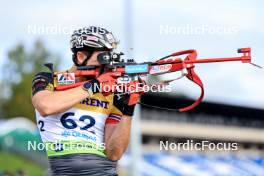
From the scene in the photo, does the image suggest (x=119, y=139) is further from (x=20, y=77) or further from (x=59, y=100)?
(x=20, y=77)

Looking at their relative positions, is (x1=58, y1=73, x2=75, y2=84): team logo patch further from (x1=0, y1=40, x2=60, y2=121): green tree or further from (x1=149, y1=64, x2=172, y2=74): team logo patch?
(x1=0, y1=40, x2=60, y2=121): green tree

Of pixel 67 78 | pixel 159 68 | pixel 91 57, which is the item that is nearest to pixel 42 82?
pixel 67 78

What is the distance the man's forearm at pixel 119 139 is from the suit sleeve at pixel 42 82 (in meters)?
0.61

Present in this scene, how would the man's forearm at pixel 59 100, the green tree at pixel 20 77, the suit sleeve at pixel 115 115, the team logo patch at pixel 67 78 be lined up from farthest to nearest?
the green tree at pixel 20 77
the suit sleeve at pixel 115 115
the team logo patch at pixel 67 78
the man's forearm at pixel 59 100

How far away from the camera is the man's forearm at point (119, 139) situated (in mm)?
5750

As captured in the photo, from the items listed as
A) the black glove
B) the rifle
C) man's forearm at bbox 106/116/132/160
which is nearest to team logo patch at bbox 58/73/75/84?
the rifle

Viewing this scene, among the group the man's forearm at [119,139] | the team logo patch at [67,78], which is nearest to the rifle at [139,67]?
the team logo patch at [67,78]

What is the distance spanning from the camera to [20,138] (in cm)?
3431

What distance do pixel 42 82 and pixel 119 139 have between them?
75cm

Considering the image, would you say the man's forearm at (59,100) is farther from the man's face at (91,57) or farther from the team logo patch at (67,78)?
the man's face at (91,57)

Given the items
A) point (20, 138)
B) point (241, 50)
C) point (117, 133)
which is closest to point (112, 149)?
point (117, 133)

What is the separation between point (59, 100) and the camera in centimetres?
543

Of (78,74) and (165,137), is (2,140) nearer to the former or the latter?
(165,137)

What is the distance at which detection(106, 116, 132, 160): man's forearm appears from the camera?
18.9 ft
